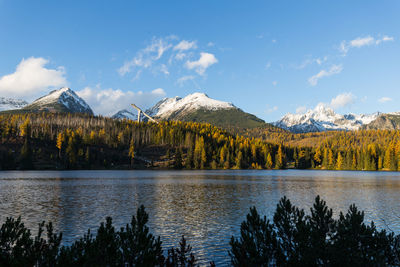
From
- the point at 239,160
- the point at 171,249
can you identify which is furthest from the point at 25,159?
the point at 171,249

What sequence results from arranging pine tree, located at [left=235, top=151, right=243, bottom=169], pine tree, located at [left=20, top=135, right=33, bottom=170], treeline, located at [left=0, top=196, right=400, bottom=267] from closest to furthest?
1. treeline, located at [left=0, top=196, right=400, bottom=267]
2. pine tree, located at [left=20, top=135, right=33, bottom=170]
3. pine tree, located at [left=235, top=151, right=243, bottom=169]

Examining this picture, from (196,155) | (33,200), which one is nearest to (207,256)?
(33,200)

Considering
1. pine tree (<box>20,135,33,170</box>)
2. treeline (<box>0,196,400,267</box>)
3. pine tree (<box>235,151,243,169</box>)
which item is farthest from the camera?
pine tree (<box>235,151,243,169</box>)

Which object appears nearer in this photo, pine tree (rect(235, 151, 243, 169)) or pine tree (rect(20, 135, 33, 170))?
pine tree (rect(20, 135, 33, 170))

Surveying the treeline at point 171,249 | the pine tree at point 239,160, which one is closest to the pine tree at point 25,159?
the pine tree at point 239,160

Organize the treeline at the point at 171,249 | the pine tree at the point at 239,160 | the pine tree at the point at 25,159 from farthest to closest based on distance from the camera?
the pine tree at the point at 239,160
the pine tree at the point at 25,159
the treeline at the point at 171,249

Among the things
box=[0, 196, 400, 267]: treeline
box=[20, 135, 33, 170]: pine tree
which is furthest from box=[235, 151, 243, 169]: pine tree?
box=[0, 196, 400, 267]: treeline

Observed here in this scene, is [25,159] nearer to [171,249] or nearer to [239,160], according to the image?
[239,160]

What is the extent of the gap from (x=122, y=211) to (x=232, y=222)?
48.8 feet

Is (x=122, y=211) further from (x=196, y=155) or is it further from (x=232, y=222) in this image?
(x=196, y=155)

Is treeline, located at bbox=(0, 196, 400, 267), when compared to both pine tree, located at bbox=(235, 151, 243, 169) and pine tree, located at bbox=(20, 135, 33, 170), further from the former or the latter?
pine tree, located at bbox=(235, 151, 243, 169)

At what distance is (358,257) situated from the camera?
13.6 meters

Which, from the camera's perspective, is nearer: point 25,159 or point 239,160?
point 25,159

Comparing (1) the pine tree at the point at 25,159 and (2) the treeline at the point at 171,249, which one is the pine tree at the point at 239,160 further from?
(2) the treeline at the point at 171,249
